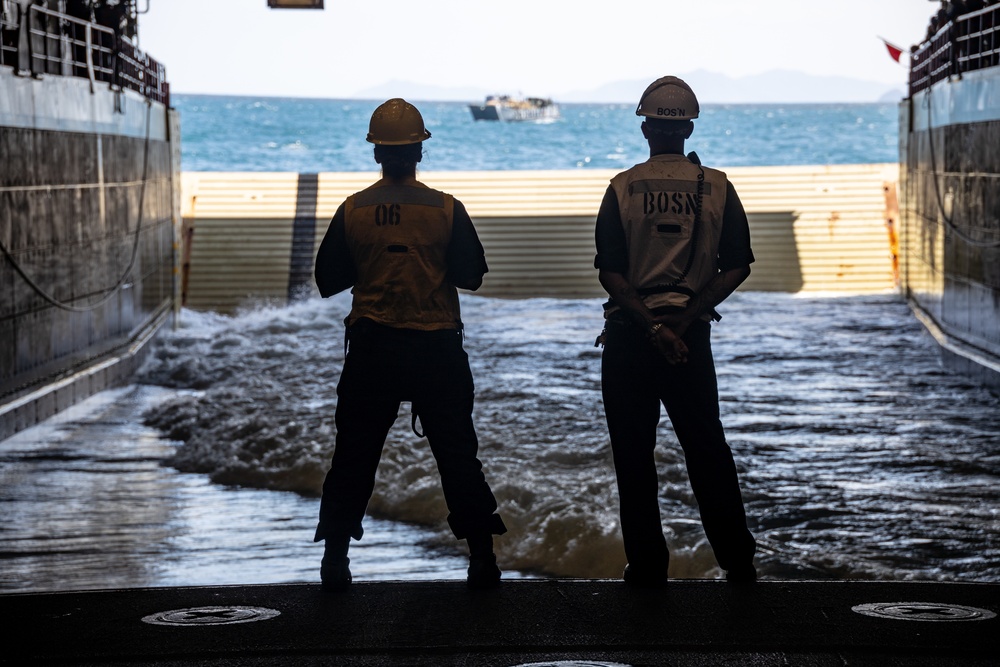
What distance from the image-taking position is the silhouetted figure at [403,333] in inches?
175

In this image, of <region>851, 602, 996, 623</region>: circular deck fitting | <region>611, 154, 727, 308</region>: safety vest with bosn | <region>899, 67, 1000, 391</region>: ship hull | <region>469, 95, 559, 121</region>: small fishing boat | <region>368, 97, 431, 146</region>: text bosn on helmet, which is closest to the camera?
<region>851, 602, 996, 623</region>: circular deck fitting

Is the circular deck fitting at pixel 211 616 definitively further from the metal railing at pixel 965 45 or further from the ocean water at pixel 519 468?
the metal railing at pixel 965 45

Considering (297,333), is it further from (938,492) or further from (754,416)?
(938,492)

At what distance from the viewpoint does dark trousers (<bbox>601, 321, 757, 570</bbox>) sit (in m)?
4.38

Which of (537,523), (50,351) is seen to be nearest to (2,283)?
(50,351)

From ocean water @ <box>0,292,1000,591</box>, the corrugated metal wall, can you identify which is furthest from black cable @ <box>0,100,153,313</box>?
the corrugated metal wall

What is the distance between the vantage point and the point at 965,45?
14531 mm

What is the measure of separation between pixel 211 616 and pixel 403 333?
1165 millimetres

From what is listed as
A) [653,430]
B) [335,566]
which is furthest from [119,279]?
[653,430]

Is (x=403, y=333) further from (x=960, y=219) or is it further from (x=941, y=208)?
(x=941, y=208)

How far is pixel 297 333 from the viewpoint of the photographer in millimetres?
18609

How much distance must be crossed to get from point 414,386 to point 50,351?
7.36 metres

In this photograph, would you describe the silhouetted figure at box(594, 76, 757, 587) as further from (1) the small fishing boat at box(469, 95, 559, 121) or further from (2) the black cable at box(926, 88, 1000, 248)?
(1) the small fishing boat at box(469, 95, 559, 121)

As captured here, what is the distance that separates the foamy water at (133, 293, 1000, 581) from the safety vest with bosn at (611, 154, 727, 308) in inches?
96.9
